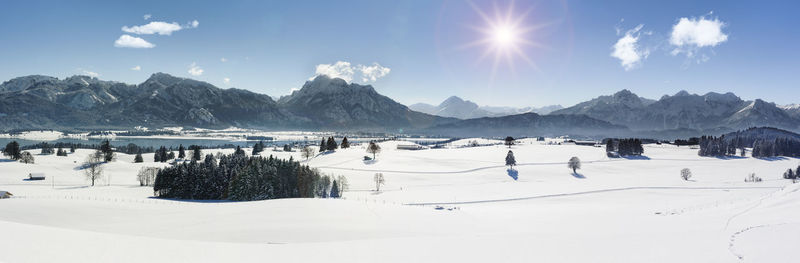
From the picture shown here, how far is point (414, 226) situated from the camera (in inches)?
1412

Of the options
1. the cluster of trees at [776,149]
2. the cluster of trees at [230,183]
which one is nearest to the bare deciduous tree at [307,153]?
the cluster of trees at [230,183]

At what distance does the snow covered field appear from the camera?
60.2 ft

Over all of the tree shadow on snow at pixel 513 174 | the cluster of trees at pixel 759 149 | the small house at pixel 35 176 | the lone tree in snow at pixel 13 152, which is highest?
the cluster of trees at pixel 759 149

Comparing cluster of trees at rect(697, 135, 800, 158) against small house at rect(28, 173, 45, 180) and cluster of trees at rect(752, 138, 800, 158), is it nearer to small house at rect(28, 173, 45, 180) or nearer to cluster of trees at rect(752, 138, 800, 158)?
cluster of trees at rect(752, 138, 800, 158)

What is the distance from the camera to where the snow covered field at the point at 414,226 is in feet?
60.2

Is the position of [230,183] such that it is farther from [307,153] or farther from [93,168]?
[307,153]

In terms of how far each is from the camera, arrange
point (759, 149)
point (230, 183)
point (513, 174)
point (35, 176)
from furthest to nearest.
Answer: point (759, 149) < point (513, 174) < point (35, 176) < point (230, 183)

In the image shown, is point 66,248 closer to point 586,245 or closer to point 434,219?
point 586,245

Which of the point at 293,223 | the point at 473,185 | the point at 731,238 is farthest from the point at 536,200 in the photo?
the point at 293,223

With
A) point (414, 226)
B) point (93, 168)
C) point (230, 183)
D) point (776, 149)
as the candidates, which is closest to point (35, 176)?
point (93, 168)

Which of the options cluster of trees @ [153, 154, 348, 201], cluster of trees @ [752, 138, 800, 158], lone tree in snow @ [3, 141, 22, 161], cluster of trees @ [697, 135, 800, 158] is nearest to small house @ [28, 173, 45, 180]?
lone tree in snow @ [3, 141, 22, 161]

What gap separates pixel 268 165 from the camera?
265 ft

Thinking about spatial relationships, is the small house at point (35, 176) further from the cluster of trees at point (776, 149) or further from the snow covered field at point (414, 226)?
the cluster of trees at point (776, 149)

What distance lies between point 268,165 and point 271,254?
66297mm
